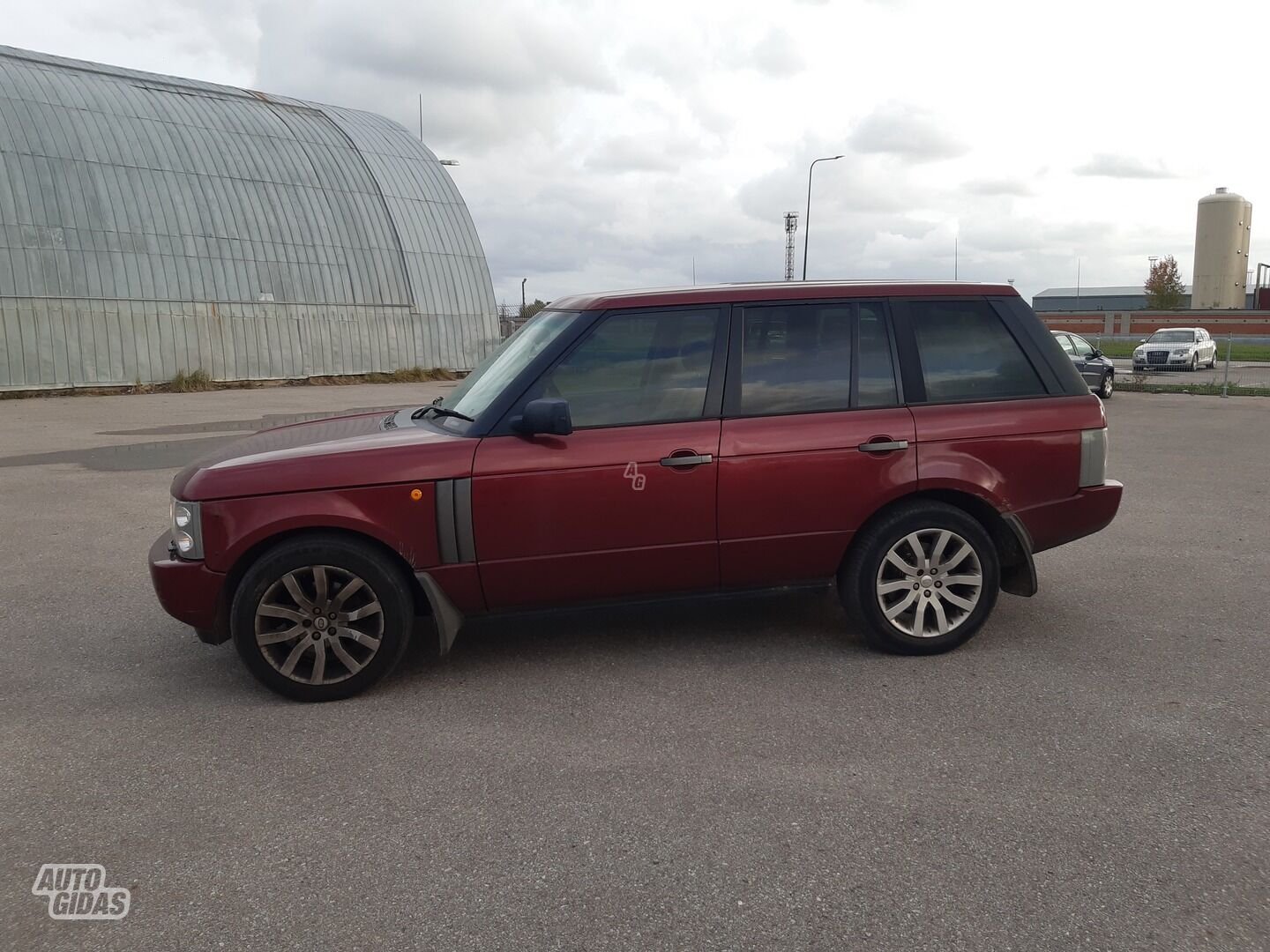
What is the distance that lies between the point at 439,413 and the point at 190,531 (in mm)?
1315

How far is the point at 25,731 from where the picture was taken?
4199 mm

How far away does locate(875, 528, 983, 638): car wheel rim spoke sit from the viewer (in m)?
4.89

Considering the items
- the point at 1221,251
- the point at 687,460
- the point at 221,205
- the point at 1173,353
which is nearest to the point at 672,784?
the point at 687,460

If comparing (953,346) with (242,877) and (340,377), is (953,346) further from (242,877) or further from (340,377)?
(340,377)

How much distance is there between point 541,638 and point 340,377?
24849 millimetres

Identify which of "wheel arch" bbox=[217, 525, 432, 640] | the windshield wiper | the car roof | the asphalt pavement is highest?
the car roof

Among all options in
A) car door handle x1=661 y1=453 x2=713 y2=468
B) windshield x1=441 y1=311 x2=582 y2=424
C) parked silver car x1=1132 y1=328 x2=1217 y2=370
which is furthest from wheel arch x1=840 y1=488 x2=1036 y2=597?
parked silver car x1=1132 y1=328 x2=1217 y2=370

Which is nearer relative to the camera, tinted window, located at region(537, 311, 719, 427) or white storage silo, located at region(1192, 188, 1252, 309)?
tinted window, located at region(537, 311, 719, 427)

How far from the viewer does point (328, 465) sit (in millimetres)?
4418

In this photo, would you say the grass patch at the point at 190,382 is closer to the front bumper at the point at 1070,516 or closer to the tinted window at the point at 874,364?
the tinted window at the point at 874,364

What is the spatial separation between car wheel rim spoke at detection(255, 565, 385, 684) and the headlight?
374mm

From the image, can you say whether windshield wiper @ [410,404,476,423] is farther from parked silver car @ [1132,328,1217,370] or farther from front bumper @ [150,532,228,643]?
parked silver car @ [1132,328,1217,370]

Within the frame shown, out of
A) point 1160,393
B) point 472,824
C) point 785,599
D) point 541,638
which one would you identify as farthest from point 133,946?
point 1160,393

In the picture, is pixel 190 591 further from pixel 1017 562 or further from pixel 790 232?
pixel 790 232
